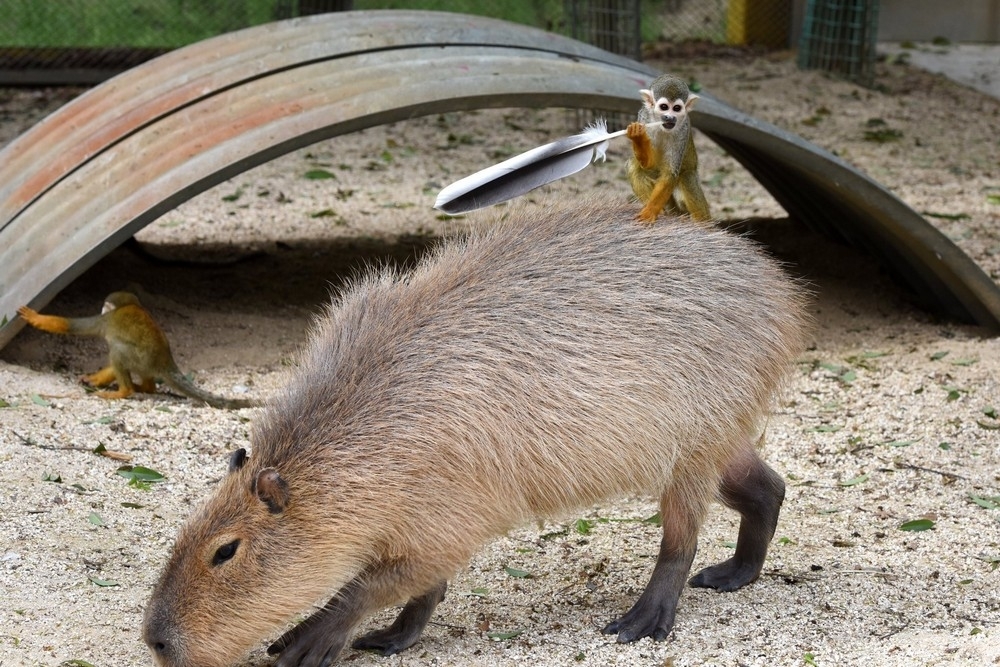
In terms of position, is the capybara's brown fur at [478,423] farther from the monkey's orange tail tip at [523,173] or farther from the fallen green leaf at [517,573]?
the fallen green leaf at [517,573]

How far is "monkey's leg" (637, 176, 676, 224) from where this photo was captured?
3461mm

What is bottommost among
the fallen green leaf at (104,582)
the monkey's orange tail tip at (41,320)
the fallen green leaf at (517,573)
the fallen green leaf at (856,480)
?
the fallen green leaf at (856,480)

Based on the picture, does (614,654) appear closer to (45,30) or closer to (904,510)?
(904,510)

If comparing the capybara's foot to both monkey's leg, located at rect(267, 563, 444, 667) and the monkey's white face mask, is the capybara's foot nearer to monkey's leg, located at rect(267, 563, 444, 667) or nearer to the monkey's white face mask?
monkey's leg, located at rect(267, 563, 444, 667)

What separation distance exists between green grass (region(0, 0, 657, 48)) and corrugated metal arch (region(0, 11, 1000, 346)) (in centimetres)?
576

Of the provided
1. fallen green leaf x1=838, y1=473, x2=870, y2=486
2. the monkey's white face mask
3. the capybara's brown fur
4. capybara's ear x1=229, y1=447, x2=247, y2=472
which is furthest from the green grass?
capybara's ear x1=229, y1=447, x2=247, y2=472

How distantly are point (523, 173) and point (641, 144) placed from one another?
33 cm

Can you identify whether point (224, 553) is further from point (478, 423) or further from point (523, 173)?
point (523, 173)

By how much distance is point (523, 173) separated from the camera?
135 inches

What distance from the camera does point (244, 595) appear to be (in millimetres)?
2832

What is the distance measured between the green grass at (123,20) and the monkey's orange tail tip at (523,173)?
26.2 ft

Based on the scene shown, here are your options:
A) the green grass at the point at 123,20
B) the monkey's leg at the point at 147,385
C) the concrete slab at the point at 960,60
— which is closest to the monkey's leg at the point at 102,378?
the monkey's leg at the point at 147,385

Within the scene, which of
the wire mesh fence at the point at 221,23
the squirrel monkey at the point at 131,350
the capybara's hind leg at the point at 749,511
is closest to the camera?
the capybara's hind leg at the point at 749,511

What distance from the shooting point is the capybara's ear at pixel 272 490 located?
2855 millimetres
